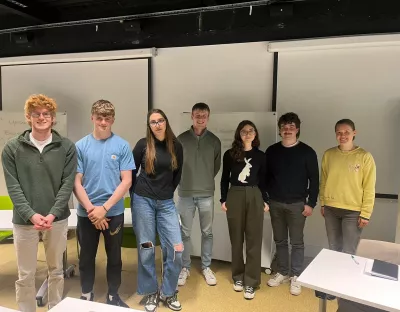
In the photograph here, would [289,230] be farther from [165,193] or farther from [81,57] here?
[81,57]

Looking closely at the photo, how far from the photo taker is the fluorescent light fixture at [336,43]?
310cm

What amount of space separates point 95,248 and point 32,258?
1.49 feet

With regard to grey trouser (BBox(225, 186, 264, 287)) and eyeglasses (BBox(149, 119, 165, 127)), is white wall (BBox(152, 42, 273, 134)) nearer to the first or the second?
grey trouser (BBox(225, 186, 264, 287))

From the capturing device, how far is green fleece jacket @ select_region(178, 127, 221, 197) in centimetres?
310

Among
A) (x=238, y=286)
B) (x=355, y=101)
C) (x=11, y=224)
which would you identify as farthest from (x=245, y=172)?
(x=11, y=224)

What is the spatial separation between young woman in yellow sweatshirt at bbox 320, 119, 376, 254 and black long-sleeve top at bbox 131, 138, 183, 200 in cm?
135

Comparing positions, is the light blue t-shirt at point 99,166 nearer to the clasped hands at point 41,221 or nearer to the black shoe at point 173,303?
the clasped hands at point 41,221

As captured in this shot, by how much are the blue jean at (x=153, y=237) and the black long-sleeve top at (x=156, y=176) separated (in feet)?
0.18

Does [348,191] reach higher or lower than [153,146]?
lower

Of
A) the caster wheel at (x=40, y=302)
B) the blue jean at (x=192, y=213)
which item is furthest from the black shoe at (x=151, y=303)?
the caster wheel at (x=40, y=302)

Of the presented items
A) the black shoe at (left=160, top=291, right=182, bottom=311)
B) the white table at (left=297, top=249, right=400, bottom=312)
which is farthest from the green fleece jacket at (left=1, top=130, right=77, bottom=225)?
the white table at (left=297, top=249, right=400, bottom=312)

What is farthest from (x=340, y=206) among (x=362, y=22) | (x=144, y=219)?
(x=362, y=22)

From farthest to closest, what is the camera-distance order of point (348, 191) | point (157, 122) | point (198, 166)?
point (198, 166)
point (348, 191)
point (157, 122)

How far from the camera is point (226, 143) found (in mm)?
3629
